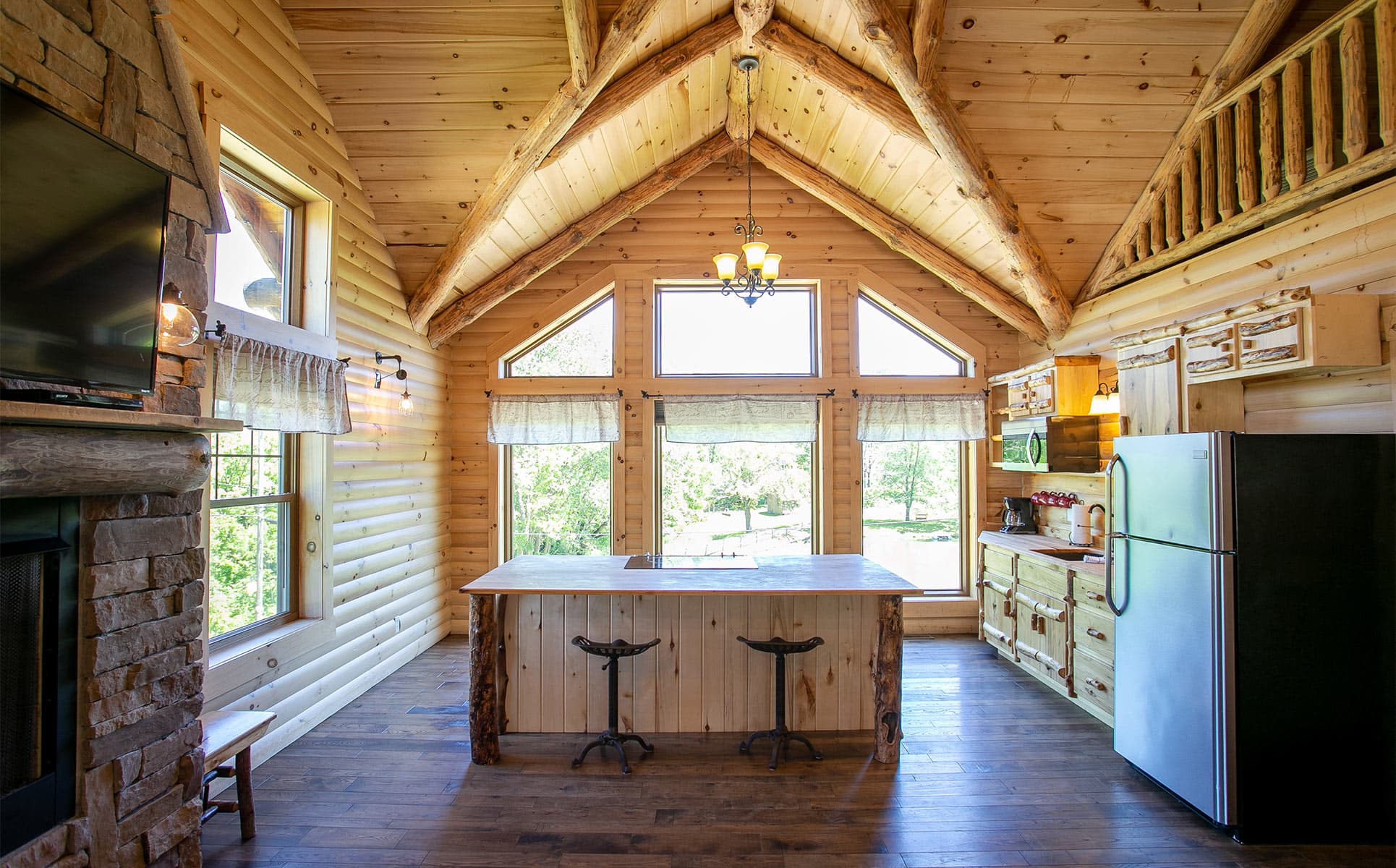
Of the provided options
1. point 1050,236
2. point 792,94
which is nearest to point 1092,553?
point 1050,236

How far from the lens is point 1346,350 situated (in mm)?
2539

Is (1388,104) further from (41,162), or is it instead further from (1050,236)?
(41,162)

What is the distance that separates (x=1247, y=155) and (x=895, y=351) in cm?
258

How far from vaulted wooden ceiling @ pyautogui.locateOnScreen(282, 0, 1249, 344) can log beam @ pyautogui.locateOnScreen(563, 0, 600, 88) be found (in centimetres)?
3

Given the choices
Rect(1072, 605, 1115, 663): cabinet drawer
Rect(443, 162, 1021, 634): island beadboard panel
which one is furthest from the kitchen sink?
Result: Rect(443, 162, 1021, 634): island beadboard panel

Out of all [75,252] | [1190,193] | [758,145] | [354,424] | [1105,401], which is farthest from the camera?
[758,145]

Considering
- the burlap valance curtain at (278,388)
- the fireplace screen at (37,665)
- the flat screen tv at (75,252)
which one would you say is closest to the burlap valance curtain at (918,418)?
the burlap valance curtain at (278,388)

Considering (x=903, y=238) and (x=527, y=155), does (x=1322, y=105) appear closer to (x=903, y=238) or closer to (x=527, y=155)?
(x=903, y=238)

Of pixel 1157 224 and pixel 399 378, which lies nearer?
pixel 1157 224

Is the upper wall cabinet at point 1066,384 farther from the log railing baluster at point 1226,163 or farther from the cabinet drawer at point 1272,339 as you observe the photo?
the cabinet drawer at point 1272,339

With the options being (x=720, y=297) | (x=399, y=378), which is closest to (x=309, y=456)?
(x=399, y=378)

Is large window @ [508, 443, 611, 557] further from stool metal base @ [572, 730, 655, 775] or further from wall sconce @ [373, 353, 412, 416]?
stool metal base @ [572, 730, 655, 775]

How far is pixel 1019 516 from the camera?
4.89 meters

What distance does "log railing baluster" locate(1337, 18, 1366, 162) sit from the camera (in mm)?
2609
